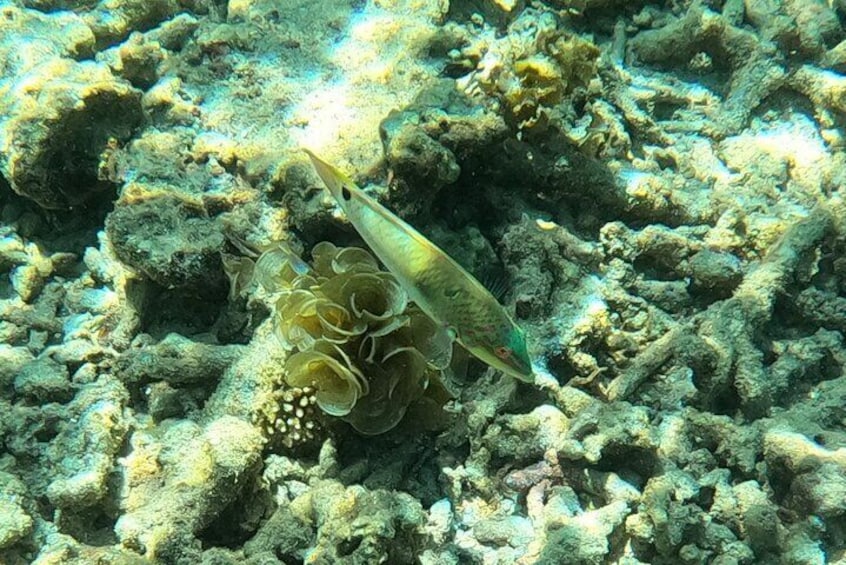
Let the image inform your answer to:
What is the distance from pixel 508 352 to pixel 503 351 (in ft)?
0.05

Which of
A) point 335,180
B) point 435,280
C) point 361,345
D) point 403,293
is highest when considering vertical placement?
point 335,180

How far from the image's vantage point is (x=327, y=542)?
234cm

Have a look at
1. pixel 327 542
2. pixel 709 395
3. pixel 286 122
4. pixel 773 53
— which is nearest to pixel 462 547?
pixel 327 542

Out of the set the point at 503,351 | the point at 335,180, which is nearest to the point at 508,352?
the point at 503,351

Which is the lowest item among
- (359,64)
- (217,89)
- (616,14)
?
(217,89)

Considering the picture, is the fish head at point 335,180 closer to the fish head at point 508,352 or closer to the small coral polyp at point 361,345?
the fish head at point 508,352

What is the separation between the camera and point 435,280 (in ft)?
6.14

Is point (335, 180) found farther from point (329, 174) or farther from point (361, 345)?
point (361, 345)

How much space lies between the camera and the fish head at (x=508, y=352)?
6.26 feet

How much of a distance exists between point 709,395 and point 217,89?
313 centimetres

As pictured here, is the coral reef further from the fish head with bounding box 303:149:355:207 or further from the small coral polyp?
the fish head with bounding box 303:149:355:207

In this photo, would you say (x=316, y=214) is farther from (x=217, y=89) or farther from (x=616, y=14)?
(x=616, y=14)

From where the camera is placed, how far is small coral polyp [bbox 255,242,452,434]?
101 inches

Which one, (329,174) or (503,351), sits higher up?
(329,174)
